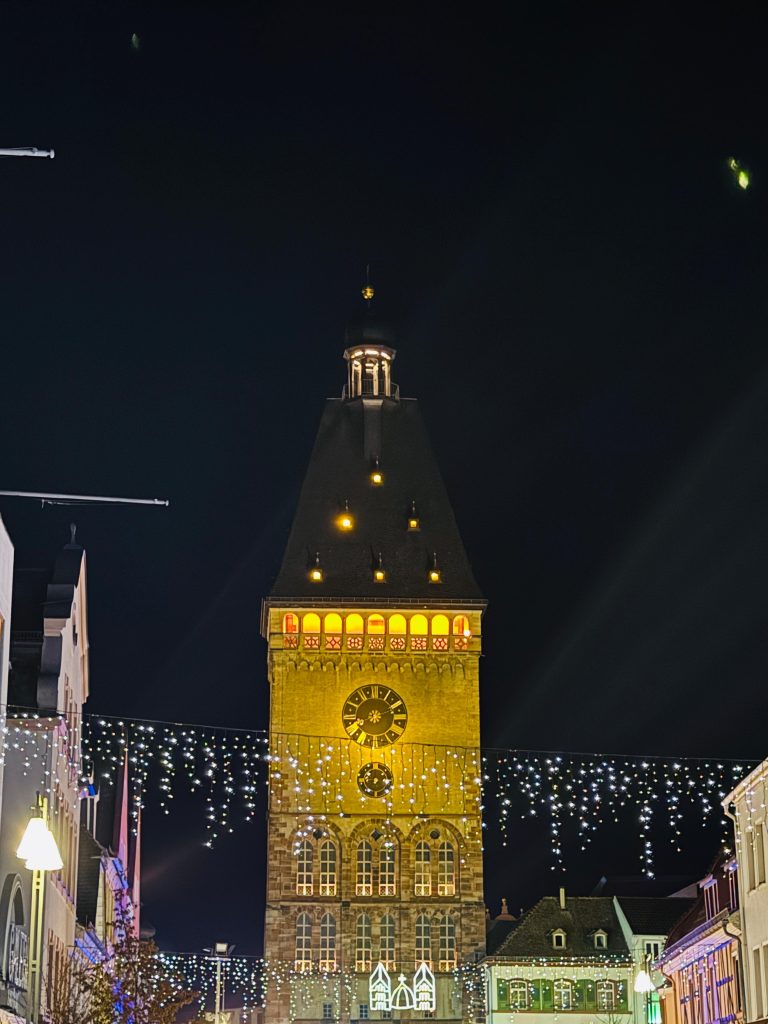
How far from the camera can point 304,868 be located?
292 feet

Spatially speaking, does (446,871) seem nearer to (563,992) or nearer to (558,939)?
(558,939)

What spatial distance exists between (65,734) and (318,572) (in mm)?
48818

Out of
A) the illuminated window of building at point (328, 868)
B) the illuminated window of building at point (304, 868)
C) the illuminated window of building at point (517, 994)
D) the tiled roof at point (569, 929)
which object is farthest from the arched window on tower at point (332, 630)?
the illuminated window of building at point (517, 994)

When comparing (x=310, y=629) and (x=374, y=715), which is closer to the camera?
(x=374, y=715)

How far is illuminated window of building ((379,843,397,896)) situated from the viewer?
88.9 metres

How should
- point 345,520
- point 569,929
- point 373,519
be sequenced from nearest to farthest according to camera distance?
1. point 569,929
2. point 345,520
3. point 373,519

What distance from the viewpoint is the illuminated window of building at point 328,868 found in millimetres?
88625

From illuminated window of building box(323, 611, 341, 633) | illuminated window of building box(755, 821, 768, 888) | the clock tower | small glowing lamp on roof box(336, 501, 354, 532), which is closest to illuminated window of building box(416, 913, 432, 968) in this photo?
the clock tower

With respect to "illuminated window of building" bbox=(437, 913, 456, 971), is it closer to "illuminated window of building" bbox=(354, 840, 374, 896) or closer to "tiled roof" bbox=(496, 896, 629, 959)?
"tiled roof" bbox=(496, 896, 629, 959)

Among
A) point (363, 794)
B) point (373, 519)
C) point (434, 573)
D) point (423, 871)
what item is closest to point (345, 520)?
point (373, 519)

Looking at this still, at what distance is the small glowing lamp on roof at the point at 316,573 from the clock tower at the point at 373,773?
0.08m

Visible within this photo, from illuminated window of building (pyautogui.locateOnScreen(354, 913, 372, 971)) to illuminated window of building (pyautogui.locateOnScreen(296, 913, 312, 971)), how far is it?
2.25 metres

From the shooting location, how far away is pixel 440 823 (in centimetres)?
8944

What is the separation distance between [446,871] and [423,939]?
339 centimetres
